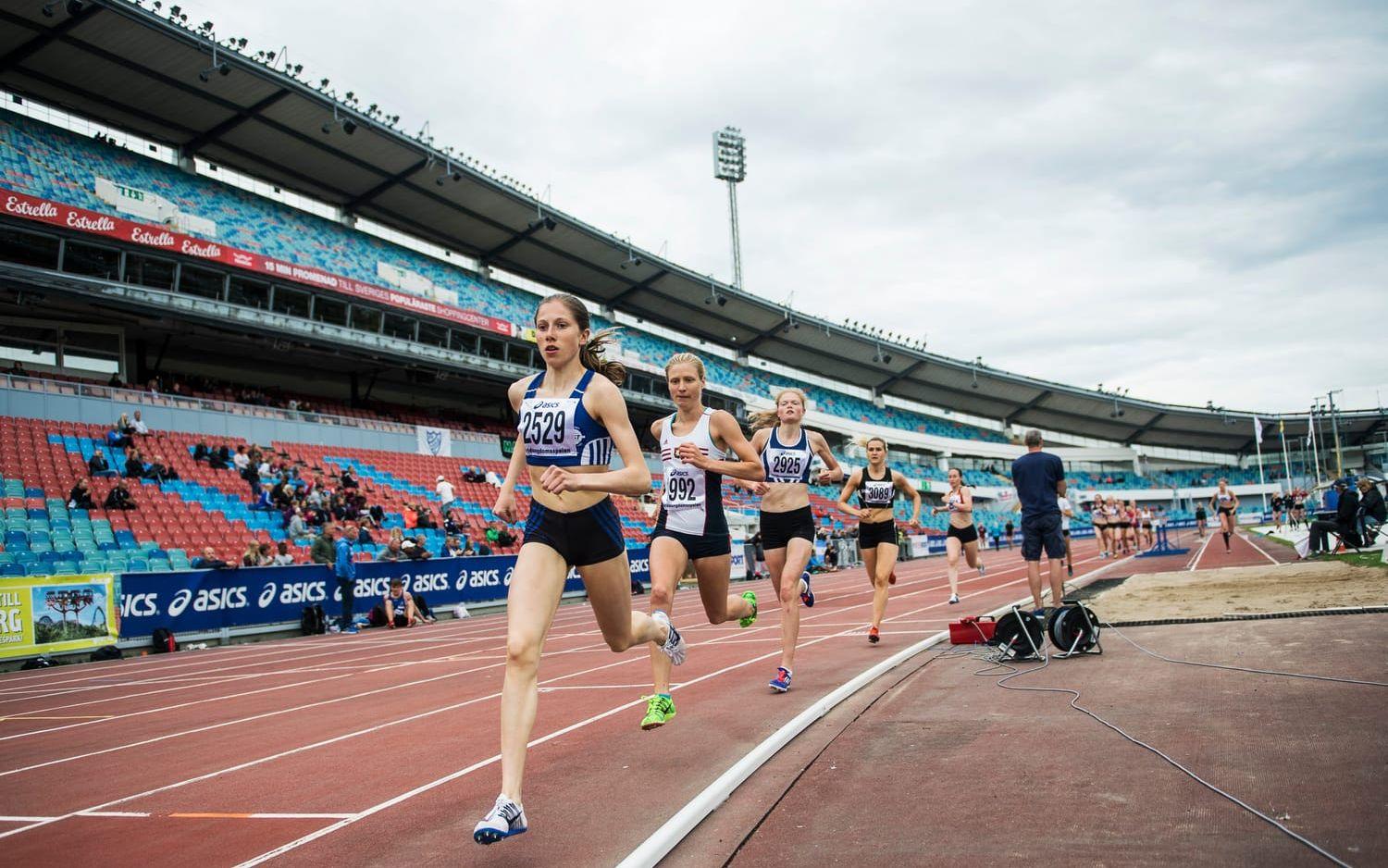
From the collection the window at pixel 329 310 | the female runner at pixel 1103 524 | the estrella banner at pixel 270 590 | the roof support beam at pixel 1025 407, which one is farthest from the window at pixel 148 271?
the roof support beam at pixel 1025 407

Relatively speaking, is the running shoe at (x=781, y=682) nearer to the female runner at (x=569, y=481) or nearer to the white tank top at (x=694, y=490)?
the white tank top at (x=694, y=490)

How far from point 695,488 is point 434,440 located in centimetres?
2885

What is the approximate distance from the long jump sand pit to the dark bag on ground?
46.3 feet

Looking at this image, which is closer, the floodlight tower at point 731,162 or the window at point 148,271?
the window at point 148,271

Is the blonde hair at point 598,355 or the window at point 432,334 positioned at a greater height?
the window at point 432,334

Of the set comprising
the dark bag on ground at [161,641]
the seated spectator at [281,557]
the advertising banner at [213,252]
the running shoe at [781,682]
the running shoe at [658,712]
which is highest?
the advertising banner at [213,252]

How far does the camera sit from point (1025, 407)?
266ft

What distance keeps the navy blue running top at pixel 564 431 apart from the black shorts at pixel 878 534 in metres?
5.67

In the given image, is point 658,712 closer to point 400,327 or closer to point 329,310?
point 329,310

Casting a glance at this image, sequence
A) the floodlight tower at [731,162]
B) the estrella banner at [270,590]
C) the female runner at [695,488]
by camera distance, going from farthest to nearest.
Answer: the floodlight tower at [731,162] → the estrella banner at [270,590] → the female runner at [695,488]

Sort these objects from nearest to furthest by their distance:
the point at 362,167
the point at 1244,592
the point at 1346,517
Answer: the point at 1244,592
the point at 1346,517
the point at 362,167

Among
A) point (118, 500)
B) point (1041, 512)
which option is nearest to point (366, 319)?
point (118, 500)

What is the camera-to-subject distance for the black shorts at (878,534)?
938 cm

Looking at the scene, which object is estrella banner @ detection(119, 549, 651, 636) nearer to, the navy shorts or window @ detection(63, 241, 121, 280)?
the navy shorts
